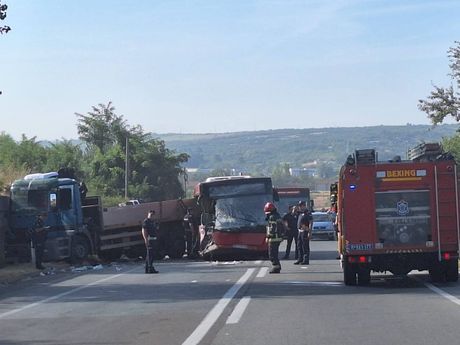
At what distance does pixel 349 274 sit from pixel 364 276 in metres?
0.33

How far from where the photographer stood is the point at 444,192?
18.6m

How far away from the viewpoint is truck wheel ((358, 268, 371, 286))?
19281 mm

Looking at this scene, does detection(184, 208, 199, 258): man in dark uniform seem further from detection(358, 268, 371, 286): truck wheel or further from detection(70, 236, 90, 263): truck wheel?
detection(358, 268, 371, 286): truck wheel

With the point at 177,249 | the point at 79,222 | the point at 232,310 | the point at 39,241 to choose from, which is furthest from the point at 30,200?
the point at 232,310

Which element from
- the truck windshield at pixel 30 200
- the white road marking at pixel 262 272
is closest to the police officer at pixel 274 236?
the white road marking at pixel 262 272

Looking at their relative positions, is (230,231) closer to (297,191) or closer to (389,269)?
(389,269)

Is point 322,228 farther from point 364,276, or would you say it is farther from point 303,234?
point 364,276

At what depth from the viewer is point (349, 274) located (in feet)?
63.9

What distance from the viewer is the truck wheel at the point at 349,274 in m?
19.2

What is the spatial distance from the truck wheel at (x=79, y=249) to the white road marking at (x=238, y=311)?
1498 centimetres

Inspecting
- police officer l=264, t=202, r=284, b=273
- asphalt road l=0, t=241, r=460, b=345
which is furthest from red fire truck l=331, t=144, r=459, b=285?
police officer l=264, t=202, r=284, b=273

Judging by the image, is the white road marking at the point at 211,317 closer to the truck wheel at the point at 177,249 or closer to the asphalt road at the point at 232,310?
the asphalt road at the point at 232,310

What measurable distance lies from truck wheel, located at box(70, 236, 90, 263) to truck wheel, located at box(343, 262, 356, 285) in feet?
46.1

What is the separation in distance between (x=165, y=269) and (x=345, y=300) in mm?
11480
